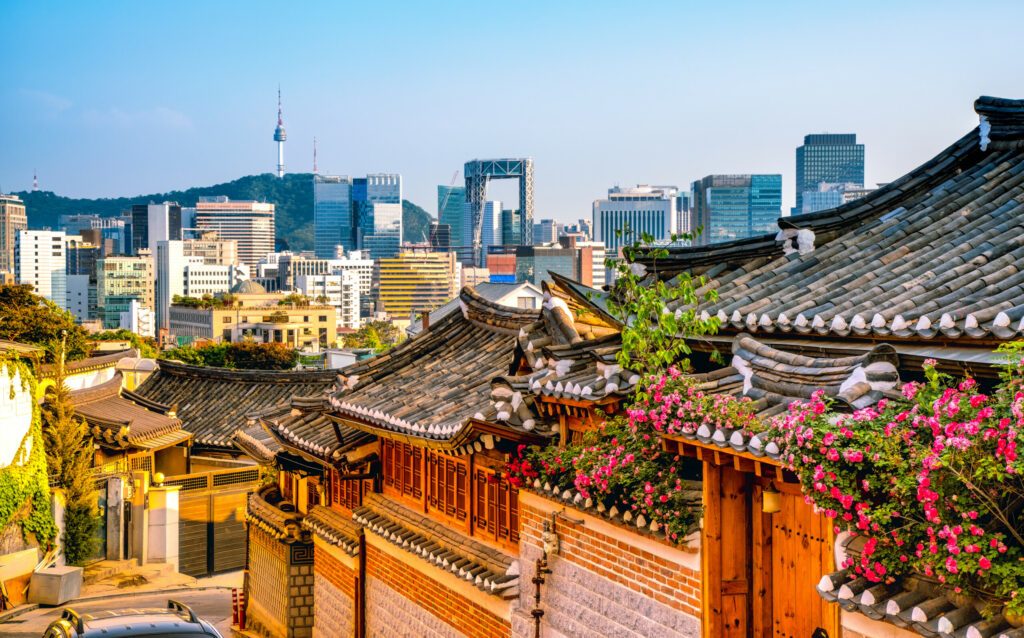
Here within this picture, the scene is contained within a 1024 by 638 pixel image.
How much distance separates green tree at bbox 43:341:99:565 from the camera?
96.4 feet

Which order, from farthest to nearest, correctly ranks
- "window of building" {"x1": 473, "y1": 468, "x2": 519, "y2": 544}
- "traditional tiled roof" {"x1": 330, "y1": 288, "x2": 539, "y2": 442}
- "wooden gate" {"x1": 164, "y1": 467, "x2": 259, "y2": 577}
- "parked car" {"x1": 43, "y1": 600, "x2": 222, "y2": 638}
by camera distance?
"wooden gate" {"x1": 164, "y1": 467, "x2": 259, "y2": 577}
"traditional tiled roof" {"x1": 330, "y1": 288, "x2": 539, "y2": 442}
"window of building" {"x1": 473, "y1": 468, "x2": 519, "y2": 544}
"parked car" {"x1": 43, "y1": 600, "x2": 222, "y2": 638}

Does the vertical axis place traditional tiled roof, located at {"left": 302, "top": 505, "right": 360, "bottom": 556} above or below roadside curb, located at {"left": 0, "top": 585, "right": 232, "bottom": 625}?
above

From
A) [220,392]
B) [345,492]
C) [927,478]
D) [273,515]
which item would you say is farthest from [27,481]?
[927,478]

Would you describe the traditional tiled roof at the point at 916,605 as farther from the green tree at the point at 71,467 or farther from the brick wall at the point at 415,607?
the green tree at the point at 71,467

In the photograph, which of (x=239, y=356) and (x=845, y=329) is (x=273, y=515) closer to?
(x=845, y=329)

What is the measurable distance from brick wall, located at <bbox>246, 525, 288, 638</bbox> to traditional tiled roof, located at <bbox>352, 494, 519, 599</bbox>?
4.52m

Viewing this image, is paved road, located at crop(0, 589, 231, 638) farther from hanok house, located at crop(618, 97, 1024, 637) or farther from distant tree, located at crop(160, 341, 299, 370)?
distant tree, located at crop(160, 341, 299, 370)

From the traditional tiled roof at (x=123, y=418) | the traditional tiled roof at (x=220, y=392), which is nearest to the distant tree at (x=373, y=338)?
the traditional tiled roof at (x=220, y=392)

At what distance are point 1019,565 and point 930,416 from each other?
3.05ft

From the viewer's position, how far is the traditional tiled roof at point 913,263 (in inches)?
340

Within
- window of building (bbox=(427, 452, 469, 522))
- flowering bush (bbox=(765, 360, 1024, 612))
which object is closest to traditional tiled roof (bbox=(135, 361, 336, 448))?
window of building (bbox=(427, 452, 469, 522))

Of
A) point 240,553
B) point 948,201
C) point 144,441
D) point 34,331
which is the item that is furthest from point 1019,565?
point 34,331

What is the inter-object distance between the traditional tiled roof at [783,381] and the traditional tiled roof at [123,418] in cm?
2528

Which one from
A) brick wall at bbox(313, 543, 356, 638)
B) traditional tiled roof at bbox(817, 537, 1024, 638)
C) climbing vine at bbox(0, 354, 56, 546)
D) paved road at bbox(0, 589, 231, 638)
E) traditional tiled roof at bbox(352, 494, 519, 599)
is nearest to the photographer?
traditional tiled roof at bbox(817, 537, 1024, 638)
